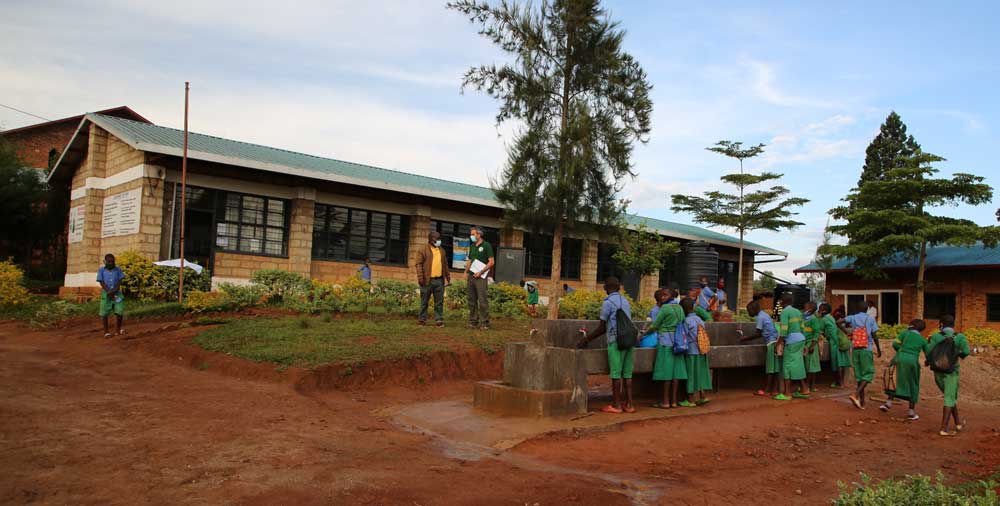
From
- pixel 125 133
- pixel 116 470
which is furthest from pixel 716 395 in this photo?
pixel 125 133

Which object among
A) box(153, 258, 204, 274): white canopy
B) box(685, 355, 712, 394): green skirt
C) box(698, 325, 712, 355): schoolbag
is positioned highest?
box(153, 258, 204, 274): white canopy

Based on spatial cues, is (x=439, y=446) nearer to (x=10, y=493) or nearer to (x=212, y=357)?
(x=10, y=493)

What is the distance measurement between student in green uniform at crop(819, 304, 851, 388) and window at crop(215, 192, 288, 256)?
14.5 meters

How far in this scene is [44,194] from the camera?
29.1m

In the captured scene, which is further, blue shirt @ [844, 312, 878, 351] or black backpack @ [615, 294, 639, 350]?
blue shirt @ [844, 312, 878, 351]

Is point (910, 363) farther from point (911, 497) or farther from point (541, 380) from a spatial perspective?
point (911, 497)

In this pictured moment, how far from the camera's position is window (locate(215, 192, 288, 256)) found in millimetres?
20156

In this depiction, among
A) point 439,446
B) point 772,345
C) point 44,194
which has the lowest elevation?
point 439,446

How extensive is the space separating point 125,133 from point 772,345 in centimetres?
1645

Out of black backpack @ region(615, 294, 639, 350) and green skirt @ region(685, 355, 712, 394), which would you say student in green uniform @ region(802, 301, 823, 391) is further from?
black backpack @ region(615, 294, 639, 350)

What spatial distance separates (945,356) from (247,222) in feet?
56.1

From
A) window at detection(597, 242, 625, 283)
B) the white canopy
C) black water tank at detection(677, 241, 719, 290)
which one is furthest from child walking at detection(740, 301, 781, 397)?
window at detection(597, 242, 625, 283)

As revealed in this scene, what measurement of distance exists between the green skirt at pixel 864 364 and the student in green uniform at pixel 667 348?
11.8 feet

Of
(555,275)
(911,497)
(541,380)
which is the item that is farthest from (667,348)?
(555,275)
